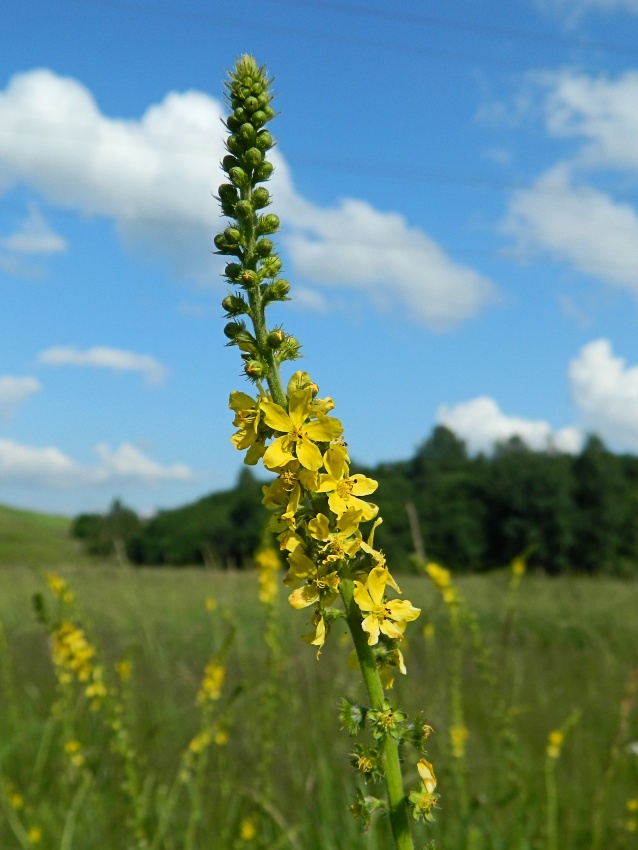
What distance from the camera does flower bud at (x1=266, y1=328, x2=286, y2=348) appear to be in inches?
72.0

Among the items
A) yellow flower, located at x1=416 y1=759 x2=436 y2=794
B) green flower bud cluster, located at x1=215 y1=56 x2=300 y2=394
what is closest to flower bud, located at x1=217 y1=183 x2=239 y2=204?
green flower bud cluster, located at x1=215 y1=56 x2=300 y2=394

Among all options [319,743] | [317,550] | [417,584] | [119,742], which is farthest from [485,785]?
[417,584]

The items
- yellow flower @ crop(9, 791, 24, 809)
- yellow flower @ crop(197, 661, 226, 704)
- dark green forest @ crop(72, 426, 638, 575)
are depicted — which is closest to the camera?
yellow flower @ crop(197, 661, 226, 704)

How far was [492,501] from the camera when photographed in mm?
74312

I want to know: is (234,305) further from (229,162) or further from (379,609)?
(379,609)

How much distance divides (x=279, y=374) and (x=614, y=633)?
1468 cm

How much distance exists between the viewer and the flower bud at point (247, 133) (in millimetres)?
2008

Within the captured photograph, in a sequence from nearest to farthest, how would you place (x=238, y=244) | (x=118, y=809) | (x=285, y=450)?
1. (x=285, y=450)
2. (x=238, y=244)
3. (x=118, y=809)

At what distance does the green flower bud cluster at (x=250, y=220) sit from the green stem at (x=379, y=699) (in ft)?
1.78

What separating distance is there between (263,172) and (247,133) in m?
0.10

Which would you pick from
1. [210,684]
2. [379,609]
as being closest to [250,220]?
[379,609]

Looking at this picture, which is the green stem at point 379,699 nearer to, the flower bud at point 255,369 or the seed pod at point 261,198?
the flower bud at point 255,369

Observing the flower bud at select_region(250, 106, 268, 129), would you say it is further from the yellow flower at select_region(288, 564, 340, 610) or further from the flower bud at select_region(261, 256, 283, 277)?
the yellow flower at select_region(288, 564, 340, 610)

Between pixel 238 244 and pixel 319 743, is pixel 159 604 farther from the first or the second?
pixel 238 244
